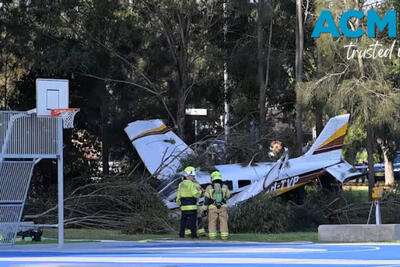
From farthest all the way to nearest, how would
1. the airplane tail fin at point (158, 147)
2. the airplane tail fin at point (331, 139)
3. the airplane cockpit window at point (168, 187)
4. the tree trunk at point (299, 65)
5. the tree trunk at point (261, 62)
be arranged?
the tree trunk at point (261, 62) < the tree trunk at point (299, 65) < the airplane tail fin at point (331, 139) < the airplane tail fin at point (158, 147) < the airplane cockpit window at point (168, 187)

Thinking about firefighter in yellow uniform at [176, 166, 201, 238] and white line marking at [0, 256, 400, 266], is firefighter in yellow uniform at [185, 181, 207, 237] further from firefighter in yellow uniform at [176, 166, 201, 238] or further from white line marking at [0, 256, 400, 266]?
white line marking at [0, 256, 400, 266]

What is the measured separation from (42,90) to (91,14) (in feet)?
52.8

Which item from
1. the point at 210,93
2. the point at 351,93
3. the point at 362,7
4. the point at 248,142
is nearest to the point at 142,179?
the point at 248,142

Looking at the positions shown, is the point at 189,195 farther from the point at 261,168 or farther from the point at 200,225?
the point at 261,168

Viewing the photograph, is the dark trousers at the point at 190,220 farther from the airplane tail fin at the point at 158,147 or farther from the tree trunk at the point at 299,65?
the tree trunk at the point at 299,65

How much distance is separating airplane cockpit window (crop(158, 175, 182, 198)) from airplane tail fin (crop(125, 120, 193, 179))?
1.38 feet

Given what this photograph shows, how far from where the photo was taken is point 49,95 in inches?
647

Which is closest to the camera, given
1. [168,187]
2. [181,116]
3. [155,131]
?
[168,187]

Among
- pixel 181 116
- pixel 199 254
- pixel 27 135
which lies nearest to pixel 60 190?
pixel 27 135

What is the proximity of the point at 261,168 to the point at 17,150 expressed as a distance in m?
12.6

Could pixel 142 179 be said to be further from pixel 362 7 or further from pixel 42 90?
pixel 362 7

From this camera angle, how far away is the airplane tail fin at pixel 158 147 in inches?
1042

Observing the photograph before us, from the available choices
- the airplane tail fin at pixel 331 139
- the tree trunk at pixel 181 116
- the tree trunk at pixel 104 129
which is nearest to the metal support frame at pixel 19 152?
the airplane tail fin at pixel 331 139

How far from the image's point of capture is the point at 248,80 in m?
35.2
